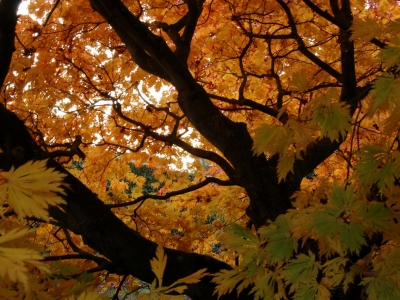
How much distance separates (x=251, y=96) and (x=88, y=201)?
8.69ft

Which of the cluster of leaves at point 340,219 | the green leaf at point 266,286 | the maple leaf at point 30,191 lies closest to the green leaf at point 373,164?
the cluster of leaves at point 340,219

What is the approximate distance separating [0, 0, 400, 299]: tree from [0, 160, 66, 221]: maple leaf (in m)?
0.64

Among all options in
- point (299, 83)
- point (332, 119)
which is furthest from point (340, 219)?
point (299, 83)

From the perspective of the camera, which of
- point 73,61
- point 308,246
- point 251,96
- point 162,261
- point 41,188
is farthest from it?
point 251,96

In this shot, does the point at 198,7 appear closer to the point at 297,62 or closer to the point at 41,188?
the point at 297,62

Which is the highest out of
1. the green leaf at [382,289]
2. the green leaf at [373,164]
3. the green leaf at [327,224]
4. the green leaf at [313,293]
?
the green leaf at [373,164]

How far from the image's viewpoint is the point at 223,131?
9.00 feet

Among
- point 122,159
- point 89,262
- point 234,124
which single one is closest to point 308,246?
point 234,124

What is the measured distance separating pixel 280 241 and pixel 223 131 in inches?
57.3

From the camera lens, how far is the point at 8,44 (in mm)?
1961

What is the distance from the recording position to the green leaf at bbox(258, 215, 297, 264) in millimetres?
1319

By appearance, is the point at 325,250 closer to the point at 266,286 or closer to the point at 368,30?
the point at 266,286

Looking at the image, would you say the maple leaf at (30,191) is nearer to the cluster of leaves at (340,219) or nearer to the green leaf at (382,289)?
the cluster of leaves at (340,219)

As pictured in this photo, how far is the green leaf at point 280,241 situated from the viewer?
132 cm
